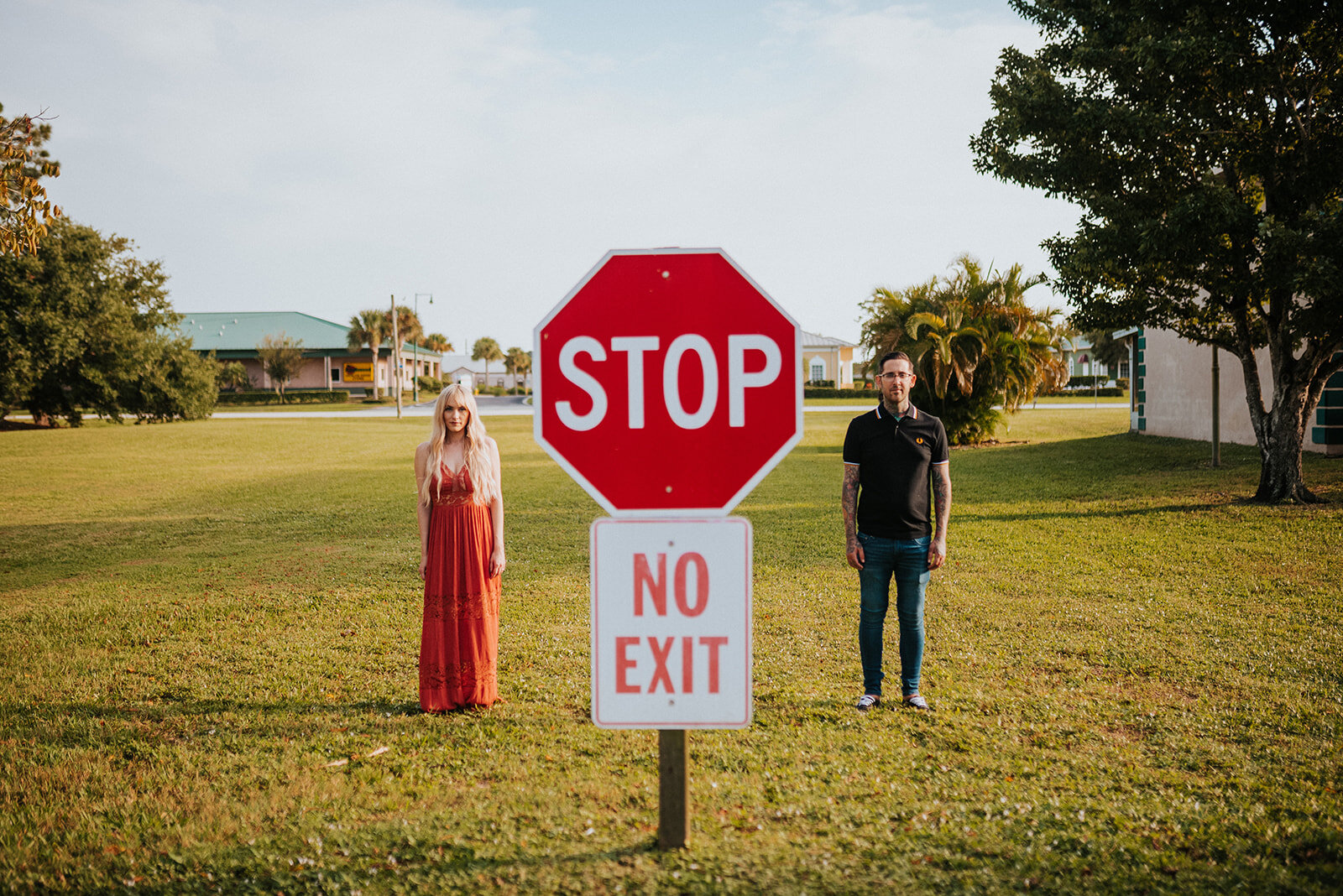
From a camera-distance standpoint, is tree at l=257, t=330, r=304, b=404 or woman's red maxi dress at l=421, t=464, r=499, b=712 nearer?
woman's red maxi dress at l=421, t=464, r=499, b=712

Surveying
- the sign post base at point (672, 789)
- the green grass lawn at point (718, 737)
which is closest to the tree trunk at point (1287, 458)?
the green grass lawn at point (718, 737)

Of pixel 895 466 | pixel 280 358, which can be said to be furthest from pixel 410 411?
pixel 895 466

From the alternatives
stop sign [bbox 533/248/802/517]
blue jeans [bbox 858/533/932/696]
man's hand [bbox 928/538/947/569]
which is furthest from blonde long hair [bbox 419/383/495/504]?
man's hand [bbox 928/538/947/569]

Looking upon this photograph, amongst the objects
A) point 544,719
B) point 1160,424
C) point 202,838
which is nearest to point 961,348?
point 1160,424

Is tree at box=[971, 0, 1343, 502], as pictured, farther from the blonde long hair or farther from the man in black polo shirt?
the blonde long hair

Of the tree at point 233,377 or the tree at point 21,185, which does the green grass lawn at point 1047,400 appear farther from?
the tree at point 21,185

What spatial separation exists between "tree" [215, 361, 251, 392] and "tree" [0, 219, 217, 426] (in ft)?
85.8

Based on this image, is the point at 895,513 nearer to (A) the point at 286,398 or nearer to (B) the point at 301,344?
(A) the point at 286,398

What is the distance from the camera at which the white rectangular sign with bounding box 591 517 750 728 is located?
2707mm

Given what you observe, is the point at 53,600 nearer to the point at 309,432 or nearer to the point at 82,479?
the point at 82,479

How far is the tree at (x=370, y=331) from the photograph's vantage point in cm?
7319

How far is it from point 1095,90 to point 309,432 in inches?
1190

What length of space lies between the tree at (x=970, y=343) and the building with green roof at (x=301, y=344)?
58.9 metres

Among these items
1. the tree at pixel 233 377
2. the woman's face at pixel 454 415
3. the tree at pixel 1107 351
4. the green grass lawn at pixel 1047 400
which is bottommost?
the woman's face at pixel 454 415
